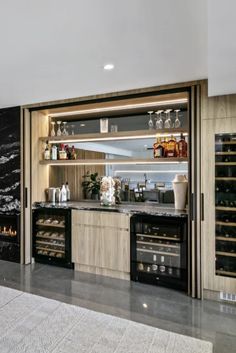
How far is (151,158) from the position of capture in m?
3.68

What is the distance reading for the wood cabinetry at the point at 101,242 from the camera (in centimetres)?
358

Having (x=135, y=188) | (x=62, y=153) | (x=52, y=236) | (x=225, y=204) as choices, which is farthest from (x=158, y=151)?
(x=52, y=236)

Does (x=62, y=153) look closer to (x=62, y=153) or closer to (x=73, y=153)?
(x=62, y=153)

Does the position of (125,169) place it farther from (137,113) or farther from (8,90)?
(8,90)

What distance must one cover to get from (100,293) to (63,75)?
2.60m

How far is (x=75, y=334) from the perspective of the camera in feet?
6.16

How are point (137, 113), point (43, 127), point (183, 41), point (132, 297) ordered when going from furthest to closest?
point (43, 127)
point (137, 113)
point (132, 297)
point (183, 41)

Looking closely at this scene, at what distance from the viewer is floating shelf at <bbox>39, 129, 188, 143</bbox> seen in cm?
351

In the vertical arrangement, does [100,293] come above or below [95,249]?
A: below

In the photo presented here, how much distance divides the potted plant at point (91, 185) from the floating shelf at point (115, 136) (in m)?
0.70

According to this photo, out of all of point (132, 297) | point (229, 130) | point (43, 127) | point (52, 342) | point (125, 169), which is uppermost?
point (43, 127)

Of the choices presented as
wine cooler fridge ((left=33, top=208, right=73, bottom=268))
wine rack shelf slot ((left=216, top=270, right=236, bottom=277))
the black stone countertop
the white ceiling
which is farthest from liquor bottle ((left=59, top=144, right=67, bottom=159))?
wine rack shelf slot ((left=216, top=270, right=236, bottom=277))

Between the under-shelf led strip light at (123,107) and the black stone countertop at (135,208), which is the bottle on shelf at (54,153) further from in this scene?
the black stone countertop at (135,208)

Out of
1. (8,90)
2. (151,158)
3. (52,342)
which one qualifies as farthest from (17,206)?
(52,342)
